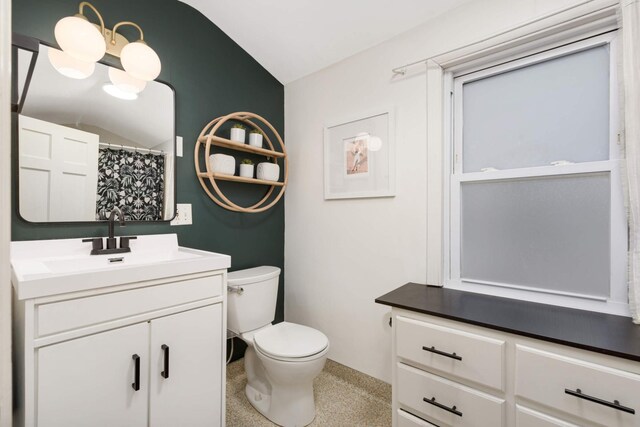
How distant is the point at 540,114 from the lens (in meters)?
1.50

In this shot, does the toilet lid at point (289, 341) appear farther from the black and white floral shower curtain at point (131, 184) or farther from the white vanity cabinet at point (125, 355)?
the black and white floral shower curtain at point (131, 184)

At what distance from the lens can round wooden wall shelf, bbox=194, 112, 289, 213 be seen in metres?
1.94

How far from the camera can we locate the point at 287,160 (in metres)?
2.39

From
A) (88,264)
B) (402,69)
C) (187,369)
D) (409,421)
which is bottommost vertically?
(409,421)

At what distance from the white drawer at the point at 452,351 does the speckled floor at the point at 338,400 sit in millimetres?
597

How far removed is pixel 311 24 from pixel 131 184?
4.90ft

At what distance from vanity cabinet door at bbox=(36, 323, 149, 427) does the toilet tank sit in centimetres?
64

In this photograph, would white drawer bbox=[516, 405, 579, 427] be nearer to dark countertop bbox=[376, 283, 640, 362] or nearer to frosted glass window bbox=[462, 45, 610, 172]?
dark countertop bbox=[376, 283, 640, 362]

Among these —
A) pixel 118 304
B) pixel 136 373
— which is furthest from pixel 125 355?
pixel 118 304

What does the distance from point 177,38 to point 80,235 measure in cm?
132

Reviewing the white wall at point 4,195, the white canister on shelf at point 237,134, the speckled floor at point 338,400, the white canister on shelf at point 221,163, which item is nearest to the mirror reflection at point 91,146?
the white canister on shelf at point 221,163

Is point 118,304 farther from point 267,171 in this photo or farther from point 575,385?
point 575,385

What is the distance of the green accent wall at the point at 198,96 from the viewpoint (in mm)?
1481

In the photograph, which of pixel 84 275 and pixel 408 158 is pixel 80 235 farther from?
pixel 408 158
